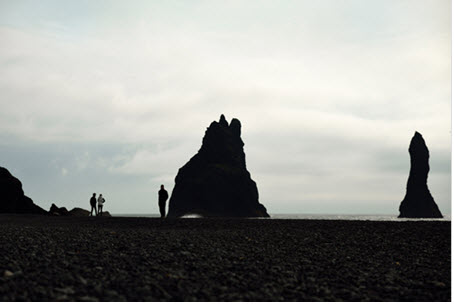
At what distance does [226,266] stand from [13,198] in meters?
54.4

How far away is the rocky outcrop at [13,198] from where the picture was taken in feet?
194

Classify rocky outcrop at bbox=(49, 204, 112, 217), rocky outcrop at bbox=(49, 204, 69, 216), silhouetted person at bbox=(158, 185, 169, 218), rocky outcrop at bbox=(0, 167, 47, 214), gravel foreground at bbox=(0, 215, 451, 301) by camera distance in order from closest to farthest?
gravel foreground at bbox=(0, 215, 451, 301), silhouetted person at bbox=(158, 185, 169, 218), rocky outcrop at bbox=(49, 204, 112, 217), rocky outcrop at bbox=(49, 204, 69, 216), rocky outcrop at bbox=(0, 167, 47, 214)

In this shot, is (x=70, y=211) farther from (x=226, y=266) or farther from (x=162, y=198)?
(x=226, y=266)

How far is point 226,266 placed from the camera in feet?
45.7

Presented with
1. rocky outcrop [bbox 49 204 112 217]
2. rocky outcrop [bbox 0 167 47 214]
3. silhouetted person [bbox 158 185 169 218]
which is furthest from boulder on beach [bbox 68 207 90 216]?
silhouetted person [bbox 158 185 169 218]

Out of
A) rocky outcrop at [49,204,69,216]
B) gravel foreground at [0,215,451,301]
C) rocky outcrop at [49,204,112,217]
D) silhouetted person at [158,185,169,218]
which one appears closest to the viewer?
gravel foreground at [0,215,451,301]

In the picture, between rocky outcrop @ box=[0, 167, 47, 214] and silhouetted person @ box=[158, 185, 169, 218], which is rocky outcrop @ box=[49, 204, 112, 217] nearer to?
rocky outcrop @ box=[0, 167, 47, 214]

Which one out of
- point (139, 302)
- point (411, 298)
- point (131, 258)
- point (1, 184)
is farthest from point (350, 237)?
point (1, 184)

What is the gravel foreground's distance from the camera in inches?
436

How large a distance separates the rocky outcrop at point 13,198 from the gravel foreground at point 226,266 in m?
Result: 42.2

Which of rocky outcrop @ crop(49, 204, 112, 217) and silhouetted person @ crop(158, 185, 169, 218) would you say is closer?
silhouetted person @ crop(158, 185, 169, 218)

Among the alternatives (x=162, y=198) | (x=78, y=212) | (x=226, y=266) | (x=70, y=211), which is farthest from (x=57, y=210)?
(x=226, y=266)

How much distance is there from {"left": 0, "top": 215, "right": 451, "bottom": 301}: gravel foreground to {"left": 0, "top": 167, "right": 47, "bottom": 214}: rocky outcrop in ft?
138

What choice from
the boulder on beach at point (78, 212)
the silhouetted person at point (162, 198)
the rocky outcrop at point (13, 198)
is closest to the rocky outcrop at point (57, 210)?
the boulder on beach at point (78, 212)
